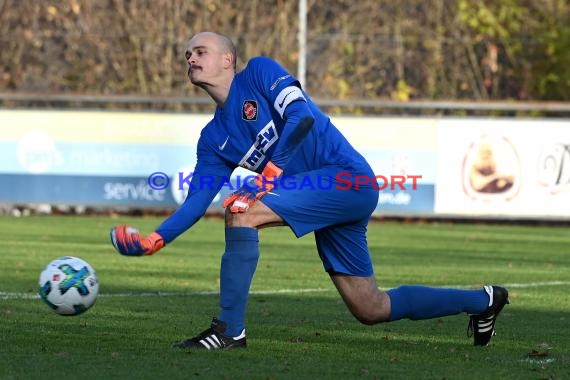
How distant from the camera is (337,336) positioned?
8.41 meters

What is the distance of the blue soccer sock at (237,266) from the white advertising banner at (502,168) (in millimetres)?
14131

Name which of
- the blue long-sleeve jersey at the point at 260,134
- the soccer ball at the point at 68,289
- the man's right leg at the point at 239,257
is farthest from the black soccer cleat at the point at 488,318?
the soccer ball at the point at 68,289

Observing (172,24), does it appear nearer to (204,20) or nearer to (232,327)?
(204,20)

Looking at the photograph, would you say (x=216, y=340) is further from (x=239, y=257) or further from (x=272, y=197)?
(x=272, y=197)

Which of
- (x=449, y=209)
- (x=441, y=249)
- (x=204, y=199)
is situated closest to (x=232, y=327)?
(x=204, y=199)

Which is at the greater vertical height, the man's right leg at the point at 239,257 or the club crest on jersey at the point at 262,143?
the club crest on jersey at the point at 262,143

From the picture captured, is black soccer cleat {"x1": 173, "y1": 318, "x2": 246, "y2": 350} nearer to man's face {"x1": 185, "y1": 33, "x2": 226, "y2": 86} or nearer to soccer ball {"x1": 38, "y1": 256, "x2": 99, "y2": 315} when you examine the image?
soccer ball {"x1": 38, "y1": 256, "x2": 99, "y2": 315}

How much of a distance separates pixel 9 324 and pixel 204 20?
719 inches

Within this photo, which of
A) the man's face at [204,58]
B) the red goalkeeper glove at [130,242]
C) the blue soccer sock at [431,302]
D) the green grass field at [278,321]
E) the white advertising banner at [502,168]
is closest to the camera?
the green grass field at [278,321]

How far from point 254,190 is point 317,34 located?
60.4 ft

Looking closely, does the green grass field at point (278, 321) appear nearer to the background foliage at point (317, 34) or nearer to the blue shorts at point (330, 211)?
the blue shorts at point (330, 211)

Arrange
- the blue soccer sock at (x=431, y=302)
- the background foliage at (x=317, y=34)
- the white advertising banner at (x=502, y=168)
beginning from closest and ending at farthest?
the blue soccer sock at (x=431, y=302) < the white advertising banner at (x=502, y=168) < the background foliage at (x=317, y=34)

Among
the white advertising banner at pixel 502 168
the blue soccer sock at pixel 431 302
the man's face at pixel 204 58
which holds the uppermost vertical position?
the man's face at pixel 204 58

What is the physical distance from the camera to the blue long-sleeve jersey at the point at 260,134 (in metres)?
7.43
